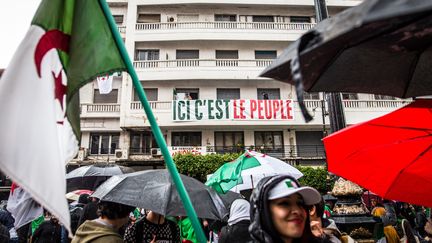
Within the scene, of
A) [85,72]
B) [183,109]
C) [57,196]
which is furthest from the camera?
[183,109]

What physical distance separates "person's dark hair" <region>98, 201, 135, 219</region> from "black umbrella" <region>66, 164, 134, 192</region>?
561cm

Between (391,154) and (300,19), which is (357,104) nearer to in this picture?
(300,19)

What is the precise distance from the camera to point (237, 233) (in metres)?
3.32

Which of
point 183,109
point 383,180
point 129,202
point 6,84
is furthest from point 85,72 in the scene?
point 183,109

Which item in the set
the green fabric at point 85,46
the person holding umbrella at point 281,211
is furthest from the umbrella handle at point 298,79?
the green fabric at point 85,46

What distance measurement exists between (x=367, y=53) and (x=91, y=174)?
26.3 feet

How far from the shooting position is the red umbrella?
2.76m

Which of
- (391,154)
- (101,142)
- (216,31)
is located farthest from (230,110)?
(391,154)

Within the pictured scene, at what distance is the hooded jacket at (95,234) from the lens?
8.19 ft

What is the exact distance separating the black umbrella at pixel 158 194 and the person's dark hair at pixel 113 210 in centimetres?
10

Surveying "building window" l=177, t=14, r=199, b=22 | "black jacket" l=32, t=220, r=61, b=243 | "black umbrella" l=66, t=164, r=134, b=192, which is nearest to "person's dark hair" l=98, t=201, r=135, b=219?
"black jacket" l=32, t=220, r=61, b=243

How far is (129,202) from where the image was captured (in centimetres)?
321

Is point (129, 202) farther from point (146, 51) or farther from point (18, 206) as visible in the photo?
point (146, 51)

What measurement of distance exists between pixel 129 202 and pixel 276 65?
2346mm
